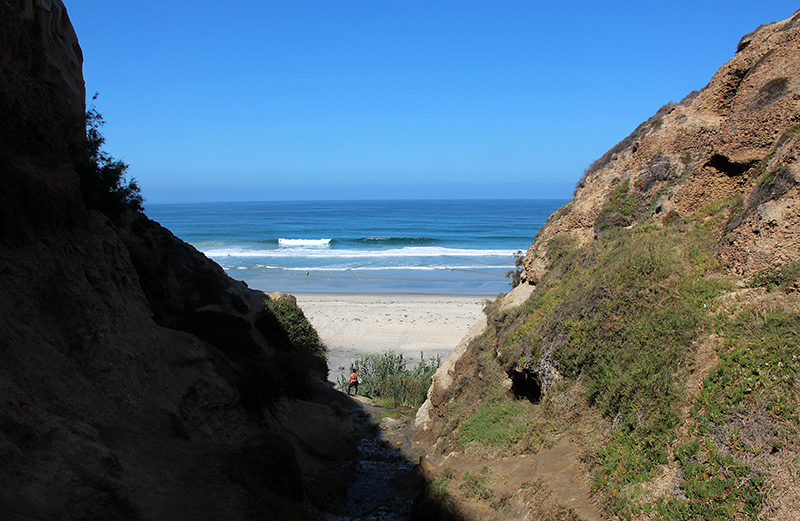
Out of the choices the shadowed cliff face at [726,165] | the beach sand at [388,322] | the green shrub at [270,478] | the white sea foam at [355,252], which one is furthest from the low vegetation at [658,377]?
the white sea foam at [355,252]

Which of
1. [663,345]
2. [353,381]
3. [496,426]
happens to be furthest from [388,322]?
[663,345]

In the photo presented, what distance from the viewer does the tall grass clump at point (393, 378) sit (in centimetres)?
1872

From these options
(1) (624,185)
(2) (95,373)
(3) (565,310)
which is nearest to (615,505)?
(3) (565,310)

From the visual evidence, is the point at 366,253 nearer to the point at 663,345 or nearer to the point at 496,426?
the point at 496,426

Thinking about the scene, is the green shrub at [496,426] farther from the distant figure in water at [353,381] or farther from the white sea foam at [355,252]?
the white sea foam at [355,252]

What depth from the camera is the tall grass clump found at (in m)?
18.7

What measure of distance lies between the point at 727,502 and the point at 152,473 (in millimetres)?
6997

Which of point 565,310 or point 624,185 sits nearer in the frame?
point 565,310

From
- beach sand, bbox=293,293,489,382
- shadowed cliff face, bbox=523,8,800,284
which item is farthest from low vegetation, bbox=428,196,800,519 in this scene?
beach sand, bbox=293,293,489,382

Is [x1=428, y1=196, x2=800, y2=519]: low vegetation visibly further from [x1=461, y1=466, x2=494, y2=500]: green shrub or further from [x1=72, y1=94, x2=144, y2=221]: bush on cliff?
[x1=72, y1=94, x2=144, y2=221]: bush on cliff

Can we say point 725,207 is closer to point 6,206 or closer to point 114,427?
point 114,427

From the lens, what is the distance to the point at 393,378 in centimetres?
1994

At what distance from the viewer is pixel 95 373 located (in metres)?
8.22

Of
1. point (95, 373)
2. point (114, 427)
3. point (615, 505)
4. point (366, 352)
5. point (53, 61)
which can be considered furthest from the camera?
point (366, 352)
